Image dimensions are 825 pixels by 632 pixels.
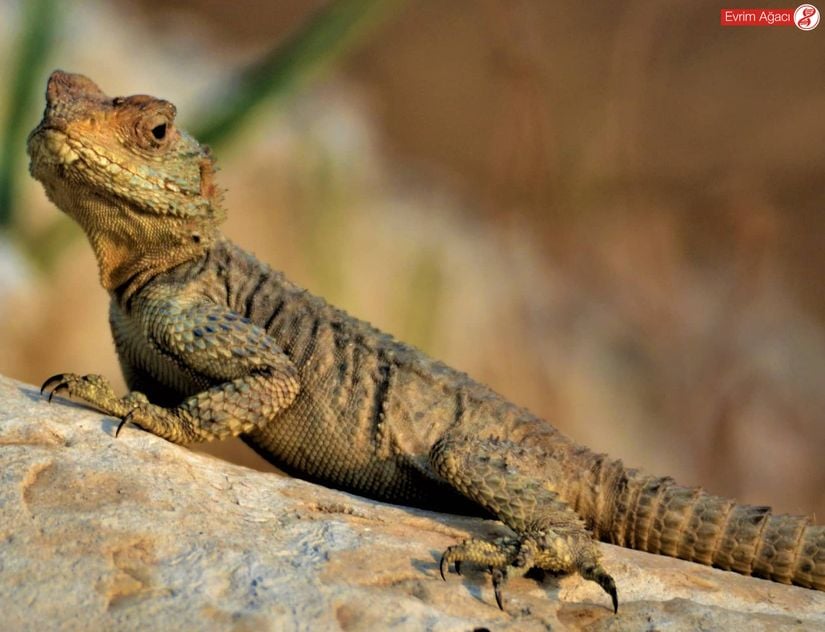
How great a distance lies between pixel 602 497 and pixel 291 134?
5.93m

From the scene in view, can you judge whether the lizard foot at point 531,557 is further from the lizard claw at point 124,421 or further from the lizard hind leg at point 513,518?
the lizard claw at point 124,421

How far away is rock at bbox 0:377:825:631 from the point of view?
124 inches

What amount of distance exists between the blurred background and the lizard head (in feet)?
14.6

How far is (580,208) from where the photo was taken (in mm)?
9602

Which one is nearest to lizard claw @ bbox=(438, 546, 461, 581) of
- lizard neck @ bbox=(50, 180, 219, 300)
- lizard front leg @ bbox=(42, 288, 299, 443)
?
lizard front leg @ bbox=(42, 288, 299, 443)

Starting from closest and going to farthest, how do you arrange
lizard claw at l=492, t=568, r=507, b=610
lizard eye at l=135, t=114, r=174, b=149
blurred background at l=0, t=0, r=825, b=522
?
lizard claw at l=492, t=568, r=507, b=610
lizard eye at l=135, t=114, r=174, b=149
blurred background at l=0, t=0, r=825, b=522

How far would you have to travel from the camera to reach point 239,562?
3.41 m

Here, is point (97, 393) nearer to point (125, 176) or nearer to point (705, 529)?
point (125, 176)

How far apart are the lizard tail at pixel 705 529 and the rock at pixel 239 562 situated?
168 mm

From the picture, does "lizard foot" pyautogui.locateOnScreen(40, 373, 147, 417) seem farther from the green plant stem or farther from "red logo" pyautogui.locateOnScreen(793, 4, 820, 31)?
"red logo" pyautogui.locateOnScreen(793, 4, 820, 31)

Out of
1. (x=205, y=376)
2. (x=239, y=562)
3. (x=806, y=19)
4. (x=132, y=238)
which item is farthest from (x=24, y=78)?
(x=239, y=562)

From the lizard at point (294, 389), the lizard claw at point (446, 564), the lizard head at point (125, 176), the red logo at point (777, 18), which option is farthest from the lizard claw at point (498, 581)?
the red logo at point (777, 18)

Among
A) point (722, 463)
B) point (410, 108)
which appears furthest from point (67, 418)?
point (722, 463)

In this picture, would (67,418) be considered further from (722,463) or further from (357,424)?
(722,463)
